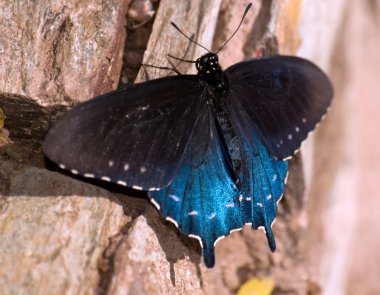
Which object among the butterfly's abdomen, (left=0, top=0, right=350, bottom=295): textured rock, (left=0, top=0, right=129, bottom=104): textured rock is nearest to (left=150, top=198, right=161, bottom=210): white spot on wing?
(left=0, top=0, right=350, bottom=295): textured rock

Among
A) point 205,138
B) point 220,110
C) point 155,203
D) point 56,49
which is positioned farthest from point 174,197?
point 56,49

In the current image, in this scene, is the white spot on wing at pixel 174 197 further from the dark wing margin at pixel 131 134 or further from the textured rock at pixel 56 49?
A: the textured rock at pixel 56 49

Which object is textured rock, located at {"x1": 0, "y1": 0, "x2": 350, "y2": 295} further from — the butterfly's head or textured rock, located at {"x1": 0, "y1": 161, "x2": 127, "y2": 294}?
the butterfly's head

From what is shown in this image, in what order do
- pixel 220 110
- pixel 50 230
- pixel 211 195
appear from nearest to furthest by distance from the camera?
1. pixel 50 230
2. pixel 211 195
3. pixel 220 110

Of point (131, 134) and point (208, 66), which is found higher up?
point (208, 66)

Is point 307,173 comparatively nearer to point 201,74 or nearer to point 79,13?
point 201,74

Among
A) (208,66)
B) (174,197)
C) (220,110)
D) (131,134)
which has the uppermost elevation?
(208,66)

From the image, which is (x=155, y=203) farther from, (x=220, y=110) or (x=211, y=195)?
(x=220, y=110)
